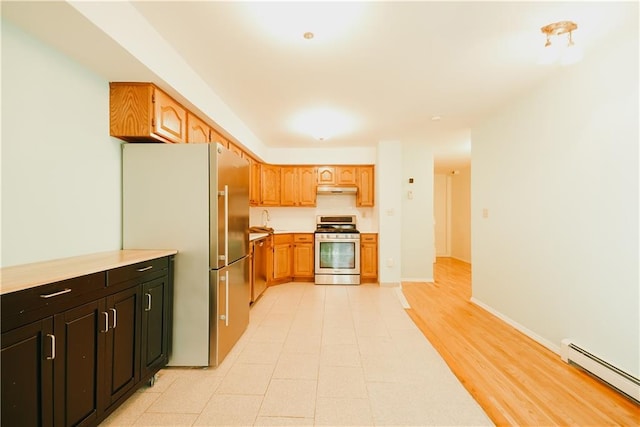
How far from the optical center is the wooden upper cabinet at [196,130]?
2.53 m

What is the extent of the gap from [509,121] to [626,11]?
1.40m

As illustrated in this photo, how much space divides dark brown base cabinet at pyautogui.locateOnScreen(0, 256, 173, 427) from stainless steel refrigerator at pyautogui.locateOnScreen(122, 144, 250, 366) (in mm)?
158

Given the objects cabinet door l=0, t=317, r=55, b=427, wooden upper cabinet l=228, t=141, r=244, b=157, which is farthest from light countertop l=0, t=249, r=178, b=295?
wooden upper cabinet l=228, t=141, r=244, b=157

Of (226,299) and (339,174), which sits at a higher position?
(339,174)

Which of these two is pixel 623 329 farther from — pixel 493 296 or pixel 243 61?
pixel 243 61

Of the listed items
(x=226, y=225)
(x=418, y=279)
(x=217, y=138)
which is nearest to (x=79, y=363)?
(x=226, y=225)

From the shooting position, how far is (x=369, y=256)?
4805 mm

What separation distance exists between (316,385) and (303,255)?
3003mm

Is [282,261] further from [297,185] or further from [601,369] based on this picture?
[601,369]

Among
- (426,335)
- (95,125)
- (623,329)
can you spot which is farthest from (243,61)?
(623,329)

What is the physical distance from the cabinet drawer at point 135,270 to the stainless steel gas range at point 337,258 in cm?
301

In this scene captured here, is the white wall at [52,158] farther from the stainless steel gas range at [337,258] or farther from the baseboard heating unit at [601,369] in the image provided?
the baseboard heating unit at [601,369]

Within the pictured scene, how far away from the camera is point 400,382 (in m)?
1.95

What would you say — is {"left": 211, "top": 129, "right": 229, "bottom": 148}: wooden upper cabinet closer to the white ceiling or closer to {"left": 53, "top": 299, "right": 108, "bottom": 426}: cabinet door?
the white ceiling
